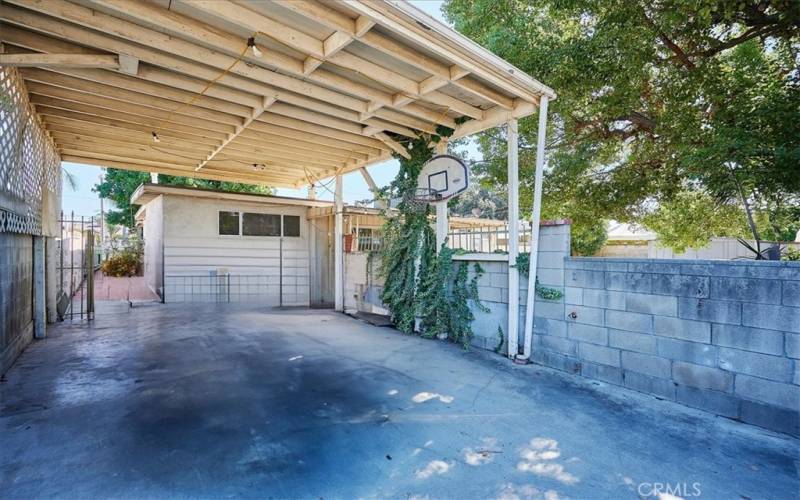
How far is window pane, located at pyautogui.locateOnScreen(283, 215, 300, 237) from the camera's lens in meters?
10.0

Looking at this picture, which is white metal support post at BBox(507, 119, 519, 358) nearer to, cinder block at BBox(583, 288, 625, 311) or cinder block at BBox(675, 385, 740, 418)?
cinder block at BBox(583, 288, 625, 311)

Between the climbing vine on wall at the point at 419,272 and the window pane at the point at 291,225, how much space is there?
177 inches

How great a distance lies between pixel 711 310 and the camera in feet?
9.86

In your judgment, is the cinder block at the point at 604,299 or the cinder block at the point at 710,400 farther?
the cinder block at the point at 604,299

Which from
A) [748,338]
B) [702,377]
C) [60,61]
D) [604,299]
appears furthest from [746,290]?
[60,61]

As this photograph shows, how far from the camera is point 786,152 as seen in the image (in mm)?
4047

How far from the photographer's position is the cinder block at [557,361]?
3957mm

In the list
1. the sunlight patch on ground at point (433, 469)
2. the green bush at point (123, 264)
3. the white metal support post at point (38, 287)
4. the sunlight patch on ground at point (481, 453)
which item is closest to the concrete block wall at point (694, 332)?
the sunlight patch on ground at point (481, 453)

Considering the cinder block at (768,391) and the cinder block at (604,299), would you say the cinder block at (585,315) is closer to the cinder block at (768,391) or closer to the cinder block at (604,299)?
the cinder block at (604,299)

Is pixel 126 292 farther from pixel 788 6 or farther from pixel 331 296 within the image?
pixel 788 6

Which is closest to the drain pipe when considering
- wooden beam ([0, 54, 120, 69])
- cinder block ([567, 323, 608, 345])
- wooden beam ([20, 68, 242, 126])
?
cinder block ([567, 323, 608, 345])

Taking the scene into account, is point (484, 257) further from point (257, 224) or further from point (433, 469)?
point (257, 224)

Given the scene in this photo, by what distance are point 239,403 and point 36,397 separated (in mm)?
1745

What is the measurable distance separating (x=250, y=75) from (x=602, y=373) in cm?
467
